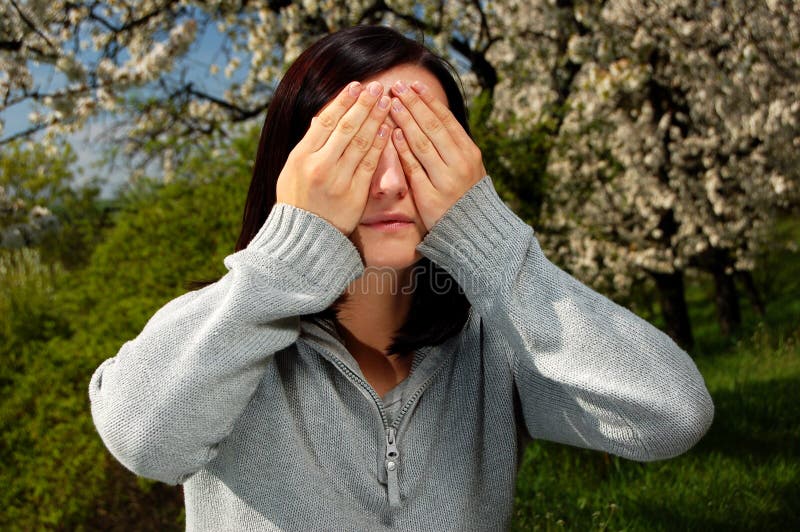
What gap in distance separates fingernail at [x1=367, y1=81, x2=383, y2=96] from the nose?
0.10 m

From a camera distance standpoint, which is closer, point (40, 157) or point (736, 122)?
point (736, 122)

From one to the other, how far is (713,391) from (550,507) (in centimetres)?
234

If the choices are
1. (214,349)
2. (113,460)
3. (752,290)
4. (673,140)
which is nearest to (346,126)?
(214,349)

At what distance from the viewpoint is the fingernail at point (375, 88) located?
147 cm

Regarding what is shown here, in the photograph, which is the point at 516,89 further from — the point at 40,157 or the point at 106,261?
the point at 40,157

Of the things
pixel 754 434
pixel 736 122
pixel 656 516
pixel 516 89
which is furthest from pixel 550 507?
pixel 516 89

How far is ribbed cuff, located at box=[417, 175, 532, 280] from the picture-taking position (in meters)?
1.47

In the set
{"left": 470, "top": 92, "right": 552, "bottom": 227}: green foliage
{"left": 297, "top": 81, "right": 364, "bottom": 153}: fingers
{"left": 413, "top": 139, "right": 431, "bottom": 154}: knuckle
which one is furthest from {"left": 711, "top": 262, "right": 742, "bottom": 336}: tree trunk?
{"left": 297, "top": 81, "right": 364, "bottom": 153}: fingers

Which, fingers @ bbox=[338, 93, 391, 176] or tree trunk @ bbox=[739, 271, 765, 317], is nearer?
fingers @ bbox=[338, 93, 391, 176]

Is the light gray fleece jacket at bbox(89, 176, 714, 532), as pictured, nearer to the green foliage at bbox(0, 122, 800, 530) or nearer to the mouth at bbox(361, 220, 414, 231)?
the mouth at bbox(361, 220, 414, 231)

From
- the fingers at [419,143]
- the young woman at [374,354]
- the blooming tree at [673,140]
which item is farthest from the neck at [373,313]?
the blooming tree at [673,140]

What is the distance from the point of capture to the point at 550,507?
3062 millimetres

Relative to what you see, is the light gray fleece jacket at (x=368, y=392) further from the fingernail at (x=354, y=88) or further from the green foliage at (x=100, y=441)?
the green foliage at (x=100, y=441)

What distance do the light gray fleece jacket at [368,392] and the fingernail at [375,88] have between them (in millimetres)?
272
